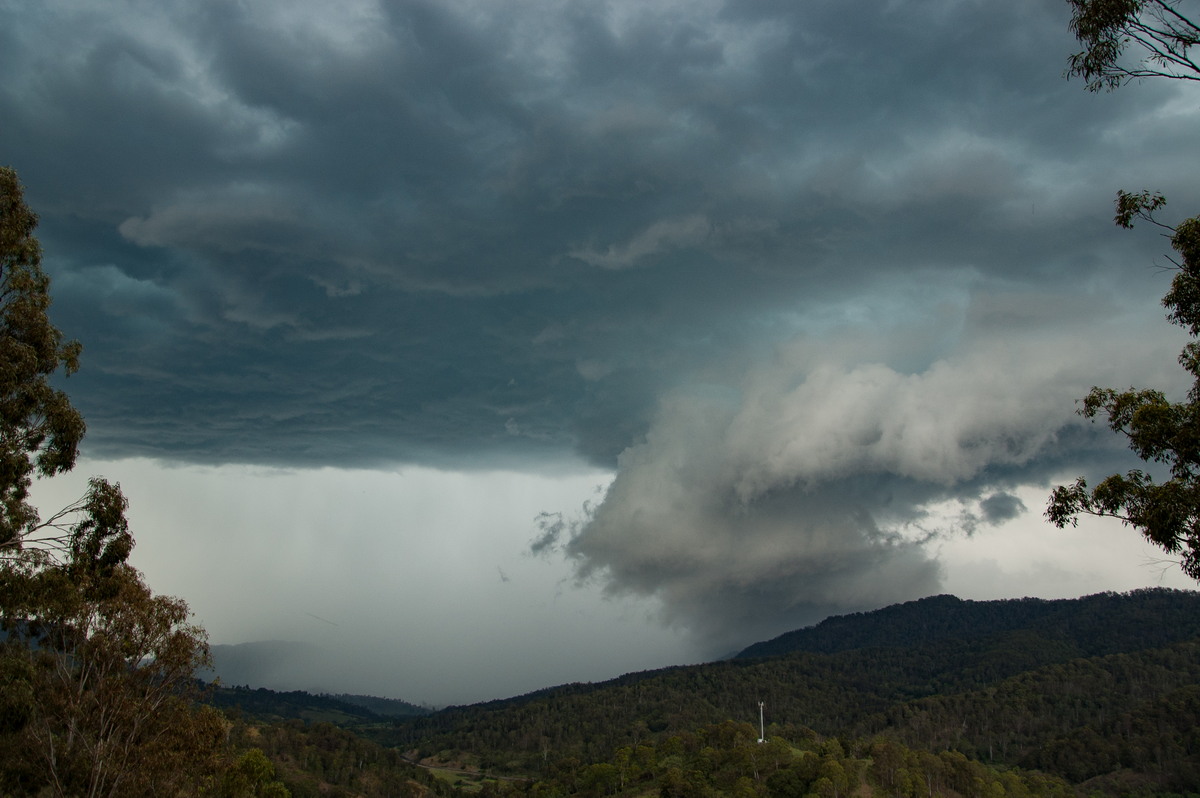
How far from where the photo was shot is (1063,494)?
2316 centimetres

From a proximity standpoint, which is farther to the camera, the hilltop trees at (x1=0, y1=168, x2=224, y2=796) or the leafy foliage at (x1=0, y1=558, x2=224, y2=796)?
the leafy foliage at (x1=0, y1=558, x2=224, y2=796)

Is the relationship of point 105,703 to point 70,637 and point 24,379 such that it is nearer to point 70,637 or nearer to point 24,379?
point 70,637

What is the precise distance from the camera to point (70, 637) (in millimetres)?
35688

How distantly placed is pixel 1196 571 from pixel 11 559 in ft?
123

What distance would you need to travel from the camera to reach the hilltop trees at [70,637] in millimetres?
27312

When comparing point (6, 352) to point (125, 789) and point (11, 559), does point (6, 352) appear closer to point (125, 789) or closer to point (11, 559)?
point (11, 559)

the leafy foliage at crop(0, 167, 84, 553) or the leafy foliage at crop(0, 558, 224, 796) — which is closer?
the leafy foliage at crop(0, 167, 84, 553)

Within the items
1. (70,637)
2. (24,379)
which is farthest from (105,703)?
(24,379)

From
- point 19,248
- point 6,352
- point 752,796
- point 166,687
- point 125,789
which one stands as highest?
point 19,248

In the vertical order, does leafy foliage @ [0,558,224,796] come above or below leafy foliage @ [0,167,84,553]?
below

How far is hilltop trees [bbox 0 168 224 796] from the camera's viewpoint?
89.6ft

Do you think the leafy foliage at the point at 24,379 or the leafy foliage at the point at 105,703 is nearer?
the leafy foliage at the point at 24,379

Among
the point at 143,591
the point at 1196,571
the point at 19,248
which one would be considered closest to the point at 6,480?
the point at 19,248

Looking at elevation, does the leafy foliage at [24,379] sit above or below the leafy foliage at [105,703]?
above
